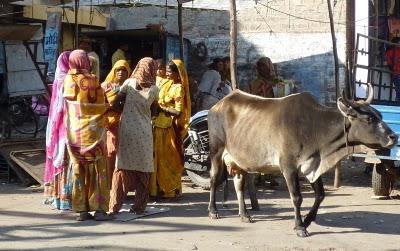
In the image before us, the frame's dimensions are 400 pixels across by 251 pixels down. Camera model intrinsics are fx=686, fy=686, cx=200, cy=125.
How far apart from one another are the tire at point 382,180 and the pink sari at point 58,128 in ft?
13.7

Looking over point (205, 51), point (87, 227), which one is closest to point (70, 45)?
point (205, 51)

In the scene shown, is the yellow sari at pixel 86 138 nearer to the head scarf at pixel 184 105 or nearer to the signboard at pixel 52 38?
the head scarf at pixel 184 105

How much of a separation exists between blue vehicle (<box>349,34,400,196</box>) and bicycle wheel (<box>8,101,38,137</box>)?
7225 mm

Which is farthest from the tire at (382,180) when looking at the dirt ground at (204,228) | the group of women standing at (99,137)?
the group of women standing at (99,137)

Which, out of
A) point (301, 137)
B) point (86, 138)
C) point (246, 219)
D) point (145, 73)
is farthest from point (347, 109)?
point (86, 138)

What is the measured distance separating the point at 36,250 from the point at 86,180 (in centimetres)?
130

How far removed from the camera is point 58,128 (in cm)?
777

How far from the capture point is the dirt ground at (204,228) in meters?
6.54

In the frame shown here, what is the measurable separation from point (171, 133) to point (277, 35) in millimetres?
8541

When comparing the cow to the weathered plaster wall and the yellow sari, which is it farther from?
the weathered plaster wall

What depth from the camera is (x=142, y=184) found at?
7855mm

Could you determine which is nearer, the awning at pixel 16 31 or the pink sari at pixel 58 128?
the pink sari at pixel 58 128

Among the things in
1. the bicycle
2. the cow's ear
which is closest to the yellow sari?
the cow's ear

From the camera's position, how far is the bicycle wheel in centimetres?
1455
